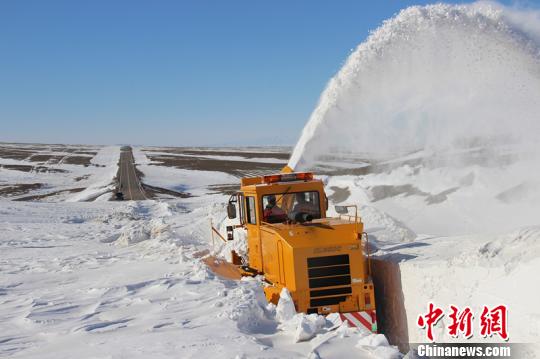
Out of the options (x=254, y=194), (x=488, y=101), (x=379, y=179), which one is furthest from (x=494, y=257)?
(x=379, y=179)

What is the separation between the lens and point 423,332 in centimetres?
906

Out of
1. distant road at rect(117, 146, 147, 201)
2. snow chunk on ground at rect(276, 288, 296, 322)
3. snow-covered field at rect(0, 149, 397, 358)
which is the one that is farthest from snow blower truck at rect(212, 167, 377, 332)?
distant road at rect(117, 146, 147, 201)

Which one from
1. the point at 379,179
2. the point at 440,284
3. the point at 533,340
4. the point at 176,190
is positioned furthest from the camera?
the point at 176,190

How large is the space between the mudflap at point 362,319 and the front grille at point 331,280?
34 cm

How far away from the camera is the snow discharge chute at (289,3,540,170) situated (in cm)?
1516

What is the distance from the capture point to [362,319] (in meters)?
9.37

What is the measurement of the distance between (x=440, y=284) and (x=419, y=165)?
48.4ft

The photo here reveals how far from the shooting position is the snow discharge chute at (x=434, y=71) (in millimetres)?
15156

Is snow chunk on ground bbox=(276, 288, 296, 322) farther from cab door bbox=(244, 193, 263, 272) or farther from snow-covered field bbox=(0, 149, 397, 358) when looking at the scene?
cab door bbox=(244, 193, 263, 272)

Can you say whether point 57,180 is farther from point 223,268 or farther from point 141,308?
point 141,308

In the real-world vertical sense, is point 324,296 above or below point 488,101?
below

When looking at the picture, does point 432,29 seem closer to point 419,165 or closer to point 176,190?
point 419,165

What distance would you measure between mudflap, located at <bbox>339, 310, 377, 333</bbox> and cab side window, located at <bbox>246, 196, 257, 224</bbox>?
298 centimetres

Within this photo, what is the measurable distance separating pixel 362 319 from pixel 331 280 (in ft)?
2.77
